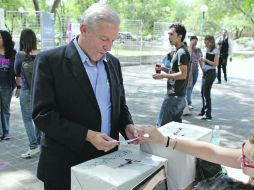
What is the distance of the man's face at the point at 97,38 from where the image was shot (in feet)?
5.86

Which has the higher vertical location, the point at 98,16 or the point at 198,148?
the point at 98,16

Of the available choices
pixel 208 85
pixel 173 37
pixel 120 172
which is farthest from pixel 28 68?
pixel 208 85

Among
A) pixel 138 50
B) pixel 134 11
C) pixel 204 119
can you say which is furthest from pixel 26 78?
pixel 134 11

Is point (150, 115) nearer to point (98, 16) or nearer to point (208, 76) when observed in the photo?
point (208, 76)

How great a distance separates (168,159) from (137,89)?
319 inches

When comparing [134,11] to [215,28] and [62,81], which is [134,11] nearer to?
[215,28]

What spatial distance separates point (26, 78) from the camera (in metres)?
4.57

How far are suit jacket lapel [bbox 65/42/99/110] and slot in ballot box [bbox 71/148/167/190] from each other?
335 millimetres

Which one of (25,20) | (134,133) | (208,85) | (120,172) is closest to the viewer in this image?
(120,172)

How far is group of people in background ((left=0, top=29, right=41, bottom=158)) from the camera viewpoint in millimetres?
4645

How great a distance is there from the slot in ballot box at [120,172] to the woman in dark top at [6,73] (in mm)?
3749

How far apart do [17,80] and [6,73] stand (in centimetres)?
20

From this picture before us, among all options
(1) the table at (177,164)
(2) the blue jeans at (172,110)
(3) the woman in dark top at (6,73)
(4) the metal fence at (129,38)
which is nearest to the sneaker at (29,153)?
(3) the woman in dark top at (6,73)

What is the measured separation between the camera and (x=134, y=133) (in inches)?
78.3
